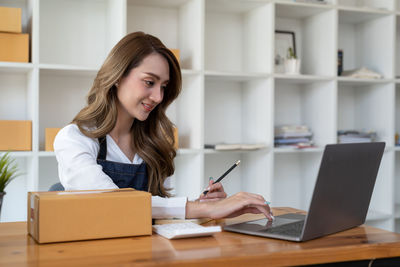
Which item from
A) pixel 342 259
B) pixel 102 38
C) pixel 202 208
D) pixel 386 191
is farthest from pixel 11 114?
pixel 386 191

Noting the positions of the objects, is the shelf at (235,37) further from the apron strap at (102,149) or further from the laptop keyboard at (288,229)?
the laptop keyboard at (288,229)

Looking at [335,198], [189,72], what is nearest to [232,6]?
[189,72]

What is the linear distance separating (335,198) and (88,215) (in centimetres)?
63

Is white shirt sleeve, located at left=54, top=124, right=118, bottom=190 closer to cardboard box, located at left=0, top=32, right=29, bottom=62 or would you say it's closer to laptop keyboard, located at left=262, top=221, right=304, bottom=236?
laptop keyboard, located at left=262, top=221, right=304, bottom=236

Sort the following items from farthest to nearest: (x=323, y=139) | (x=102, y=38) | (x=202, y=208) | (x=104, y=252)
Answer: (x=323, y=139)
(x=102, y=38)
(x=202, y=208)
(x=104, y=252)

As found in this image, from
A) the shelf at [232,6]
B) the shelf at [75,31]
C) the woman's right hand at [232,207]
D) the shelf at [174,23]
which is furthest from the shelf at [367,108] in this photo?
the woman's right hand at [232,207]

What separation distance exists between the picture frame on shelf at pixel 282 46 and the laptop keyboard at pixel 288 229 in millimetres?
2304

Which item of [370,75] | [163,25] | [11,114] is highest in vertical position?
[163,25]

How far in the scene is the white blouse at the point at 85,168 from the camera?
1478 mm

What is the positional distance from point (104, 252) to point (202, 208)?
1.57 feet

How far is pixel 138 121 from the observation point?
87.9 inches

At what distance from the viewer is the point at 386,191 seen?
3586 millimetres

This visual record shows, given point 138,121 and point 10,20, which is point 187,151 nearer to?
point 138,121

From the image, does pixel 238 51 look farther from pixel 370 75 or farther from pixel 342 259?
pixel 342 259
